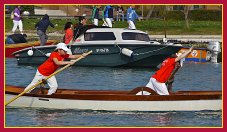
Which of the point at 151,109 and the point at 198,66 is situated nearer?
the point at 151,109

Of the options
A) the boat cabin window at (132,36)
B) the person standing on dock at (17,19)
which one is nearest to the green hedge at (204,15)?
the person standing on dock at (17,19)

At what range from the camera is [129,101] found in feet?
70.1

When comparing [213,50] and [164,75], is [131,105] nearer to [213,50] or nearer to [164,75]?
[164,75]

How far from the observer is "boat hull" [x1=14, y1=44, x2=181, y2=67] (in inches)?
1340

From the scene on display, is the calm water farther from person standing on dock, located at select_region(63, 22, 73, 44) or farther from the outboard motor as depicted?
person standing on dock, located at select_region(63, 22, 73, 44)

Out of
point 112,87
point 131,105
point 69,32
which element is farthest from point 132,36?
point 131,105

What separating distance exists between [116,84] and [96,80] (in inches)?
53.4

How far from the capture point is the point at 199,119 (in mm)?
20734

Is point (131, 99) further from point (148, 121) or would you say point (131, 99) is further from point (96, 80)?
point (96, 80)

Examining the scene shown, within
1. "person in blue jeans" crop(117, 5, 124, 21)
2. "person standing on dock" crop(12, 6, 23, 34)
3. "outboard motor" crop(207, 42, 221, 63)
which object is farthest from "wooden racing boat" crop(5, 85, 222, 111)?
"person in blue jeans" crop(117, 5, 124, 21)

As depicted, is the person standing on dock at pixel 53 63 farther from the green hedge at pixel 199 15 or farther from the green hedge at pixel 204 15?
the green hedge at pixel 204 15

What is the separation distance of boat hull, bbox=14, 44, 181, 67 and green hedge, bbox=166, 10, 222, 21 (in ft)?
118

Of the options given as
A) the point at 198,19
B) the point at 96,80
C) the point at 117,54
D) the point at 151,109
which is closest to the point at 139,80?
the point at 96,80

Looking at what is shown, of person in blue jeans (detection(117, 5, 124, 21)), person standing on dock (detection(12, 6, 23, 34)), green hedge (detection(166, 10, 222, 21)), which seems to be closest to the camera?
person standing on dock (detection(12, 6, 23, 34))
